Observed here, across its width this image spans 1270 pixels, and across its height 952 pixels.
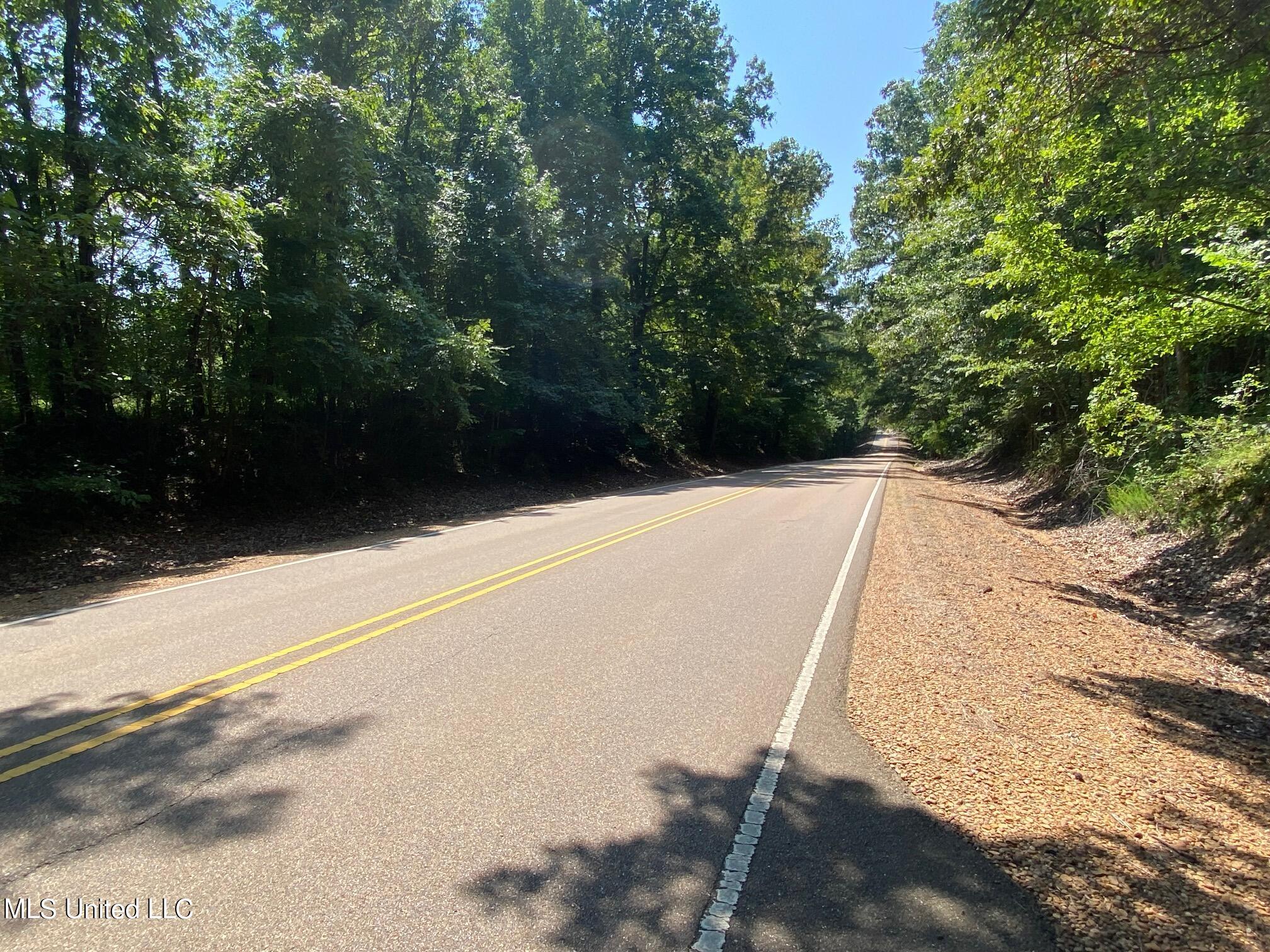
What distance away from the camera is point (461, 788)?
3377mm

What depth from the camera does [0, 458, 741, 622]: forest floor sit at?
888 centimetres

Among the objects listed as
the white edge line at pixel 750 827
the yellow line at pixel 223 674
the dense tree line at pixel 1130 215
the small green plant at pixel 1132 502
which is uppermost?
the dense tree line at pixel 1130 215

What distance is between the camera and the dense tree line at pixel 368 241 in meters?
11.1

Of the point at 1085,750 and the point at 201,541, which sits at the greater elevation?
the point at 1085,750

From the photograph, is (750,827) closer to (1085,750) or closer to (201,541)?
(1085,750)

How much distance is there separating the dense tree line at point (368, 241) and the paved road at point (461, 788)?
7.18m

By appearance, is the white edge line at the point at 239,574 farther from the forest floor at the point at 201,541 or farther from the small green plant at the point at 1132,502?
the small green plant at the point at 1132,502

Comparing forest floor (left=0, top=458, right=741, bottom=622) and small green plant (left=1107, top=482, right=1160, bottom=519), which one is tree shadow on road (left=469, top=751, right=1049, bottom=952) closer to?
forest floor (left=0, top=458, right=741, bottom=622)

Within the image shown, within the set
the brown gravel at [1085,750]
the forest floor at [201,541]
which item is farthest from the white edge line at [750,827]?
the forest floor at [201,541]

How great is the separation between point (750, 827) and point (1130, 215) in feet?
39.0

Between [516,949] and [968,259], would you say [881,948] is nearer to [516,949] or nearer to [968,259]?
[516,949]

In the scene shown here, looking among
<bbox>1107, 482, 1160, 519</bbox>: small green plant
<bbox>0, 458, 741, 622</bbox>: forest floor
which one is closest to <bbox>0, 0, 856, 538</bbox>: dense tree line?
<bbox>0, 458, 741, 622</bbox>: forest floor

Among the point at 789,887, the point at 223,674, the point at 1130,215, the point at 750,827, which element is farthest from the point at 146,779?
the point at 1130,215

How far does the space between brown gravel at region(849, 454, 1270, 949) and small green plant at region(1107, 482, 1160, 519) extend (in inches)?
185
